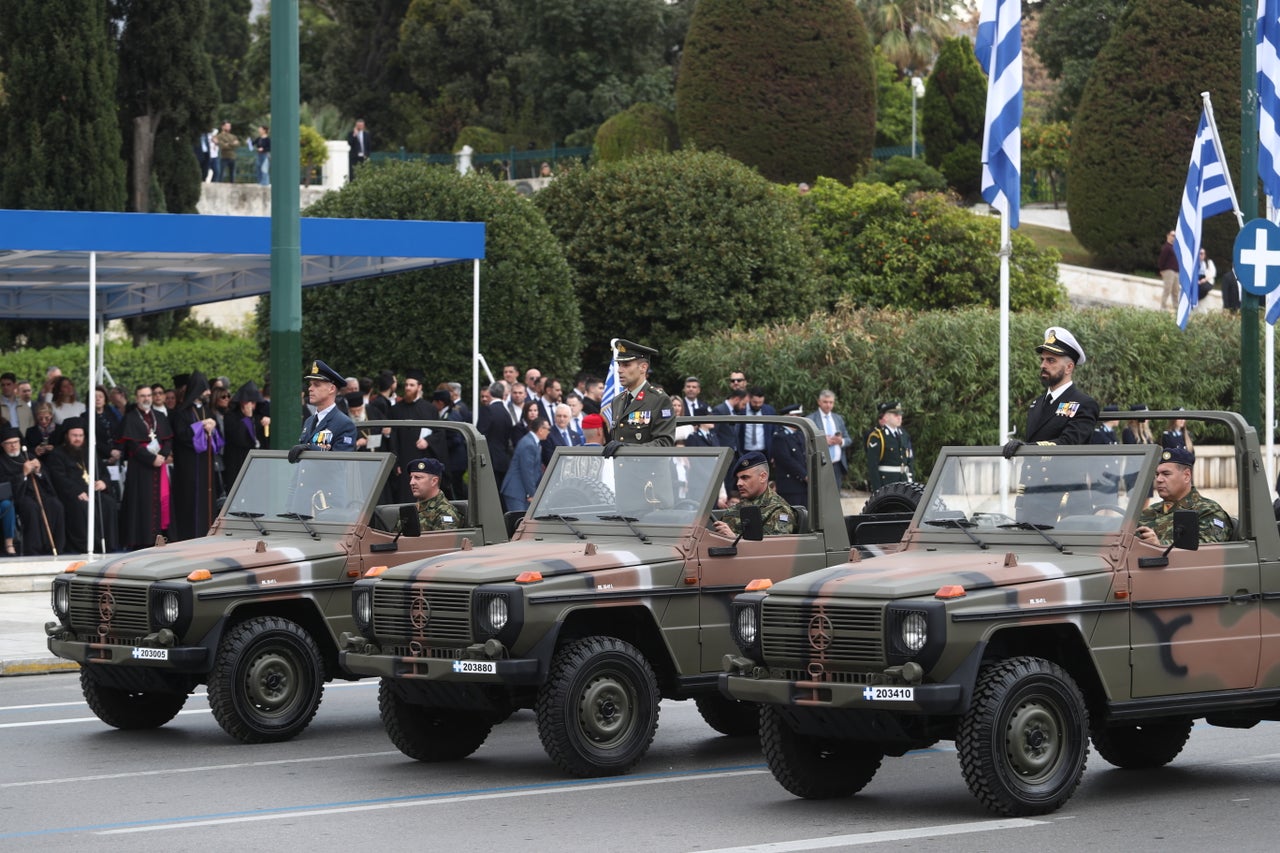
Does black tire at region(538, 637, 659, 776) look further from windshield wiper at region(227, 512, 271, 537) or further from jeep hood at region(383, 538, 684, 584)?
windshield wiper at region(227, 512, 271, 537)

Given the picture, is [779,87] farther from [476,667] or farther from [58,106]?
[476,667]

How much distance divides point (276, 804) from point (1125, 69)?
36.2 metres

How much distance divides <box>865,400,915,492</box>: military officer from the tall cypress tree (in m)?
17.3

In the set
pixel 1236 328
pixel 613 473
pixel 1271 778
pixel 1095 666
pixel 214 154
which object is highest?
pixel 214 154

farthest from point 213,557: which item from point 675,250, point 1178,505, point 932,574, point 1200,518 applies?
point 675,250

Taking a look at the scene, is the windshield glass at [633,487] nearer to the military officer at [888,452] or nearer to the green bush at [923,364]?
the military officer at [888,452]

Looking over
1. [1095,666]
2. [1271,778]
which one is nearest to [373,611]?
[1095,666]

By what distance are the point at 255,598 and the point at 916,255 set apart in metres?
24.1

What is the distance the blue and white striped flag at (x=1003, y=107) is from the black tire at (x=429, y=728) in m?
9.04

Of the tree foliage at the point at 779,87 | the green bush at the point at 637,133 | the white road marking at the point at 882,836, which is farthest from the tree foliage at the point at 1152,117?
the white road marking at the point at 882,836

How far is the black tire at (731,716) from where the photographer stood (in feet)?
38.4

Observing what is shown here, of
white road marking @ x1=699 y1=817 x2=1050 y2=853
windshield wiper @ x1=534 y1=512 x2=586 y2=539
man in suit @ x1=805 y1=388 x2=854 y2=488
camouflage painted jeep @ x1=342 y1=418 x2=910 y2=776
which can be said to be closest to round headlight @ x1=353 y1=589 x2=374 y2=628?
camouflage painted jeep @ x1=342 y1=418 x2=910 y2=776

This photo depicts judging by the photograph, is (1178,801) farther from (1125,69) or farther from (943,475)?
(1125,69)

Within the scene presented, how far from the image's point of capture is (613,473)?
37.1ft
